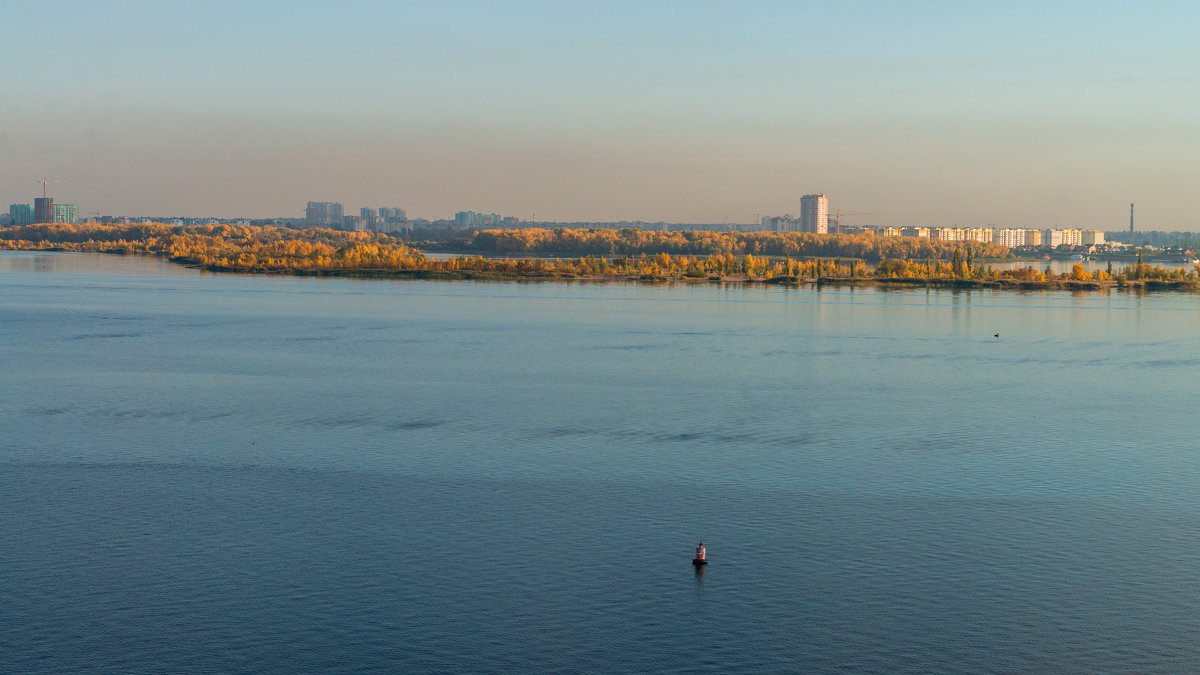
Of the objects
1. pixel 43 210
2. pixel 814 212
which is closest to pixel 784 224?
pixel 814 212

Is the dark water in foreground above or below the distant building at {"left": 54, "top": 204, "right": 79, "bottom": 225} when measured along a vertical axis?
below

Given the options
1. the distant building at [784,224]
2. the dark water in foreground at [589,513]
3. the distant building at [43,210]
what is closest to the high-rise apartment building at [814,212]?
the distant building at [784,224]

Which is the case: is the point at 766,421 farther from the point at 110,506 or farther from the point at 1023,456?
the point at 110,506

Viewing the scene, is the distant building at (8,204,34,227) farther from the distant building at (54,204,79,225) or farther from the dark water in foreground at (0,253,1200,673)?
the dark water in foreground at (0,253,1200,673)

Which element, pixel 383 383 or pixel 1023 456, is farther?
pixel 383 383

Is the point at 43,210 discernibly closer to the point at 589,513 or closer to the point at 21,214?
the point at 21,214

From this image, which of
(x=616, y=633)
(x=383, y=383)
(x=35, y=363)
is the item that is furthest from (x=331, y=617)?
(x=35, y=363)

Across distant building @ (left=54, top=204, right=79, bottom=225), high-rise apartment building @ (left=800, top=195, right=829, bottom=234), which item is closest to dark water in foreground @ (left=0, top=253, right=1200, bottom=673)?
high-rise apartment building @ (left=800, top=195, right=829, bottom=234)
